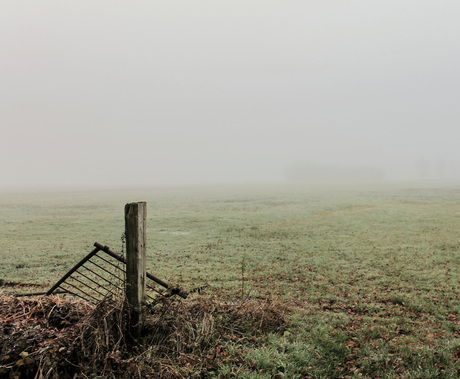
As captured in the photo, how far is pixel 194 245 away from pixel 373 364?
11233mm

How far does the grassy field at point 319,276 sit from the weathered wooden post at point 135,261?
4.99ft

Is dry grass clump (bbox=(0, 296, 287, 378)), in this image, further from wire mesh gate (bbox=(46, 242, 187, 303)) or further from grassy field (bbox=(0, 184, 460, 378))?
grassy field (bbox=(0, 184, 460, 378))

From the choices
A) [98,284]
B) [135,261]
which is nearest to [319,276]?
[135,261]

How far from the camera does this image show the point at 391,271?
10.2m

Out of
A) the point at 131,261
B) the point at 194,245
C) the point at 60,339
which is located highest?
the point at 131,261

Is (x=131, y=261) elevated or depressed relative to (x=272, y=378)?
elevated

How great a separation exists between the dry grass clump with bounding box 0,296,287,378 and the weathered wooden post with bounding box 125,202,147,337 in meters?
0.16

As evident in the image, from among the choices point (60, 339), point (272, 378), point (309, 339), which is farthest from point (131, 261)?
point (309, 339)

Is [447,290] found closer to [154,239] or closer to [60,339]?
[60,339]

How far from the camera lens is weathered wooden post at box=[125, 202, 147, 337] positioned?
4477mm

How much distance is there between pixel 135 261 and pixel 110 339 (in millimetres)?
1150

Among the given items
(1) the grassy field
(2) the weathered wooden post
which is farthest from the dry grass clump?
(1) the grassy field

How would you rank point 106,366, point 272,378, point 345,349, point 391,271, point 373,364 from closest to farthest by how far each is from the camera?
point 106,366
point 272,378
point 373,364
point 345,349
point 391,271

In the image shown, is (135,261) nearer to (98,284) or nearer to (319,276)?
(98,284)
